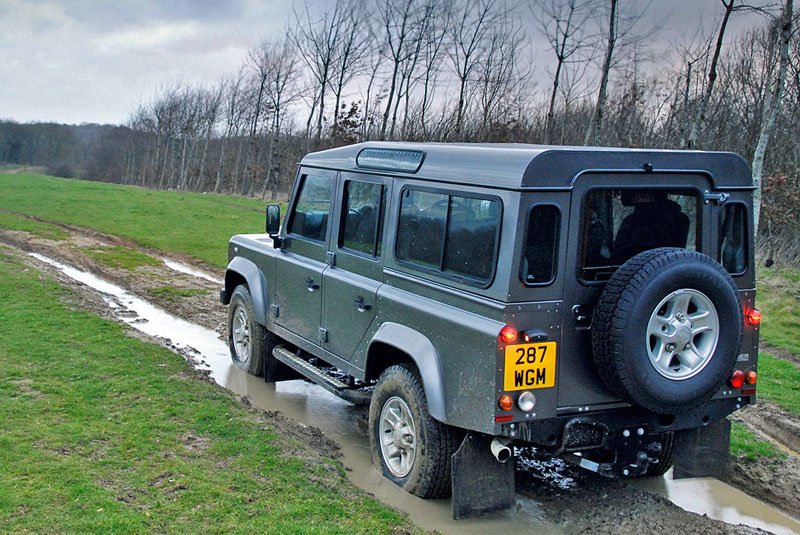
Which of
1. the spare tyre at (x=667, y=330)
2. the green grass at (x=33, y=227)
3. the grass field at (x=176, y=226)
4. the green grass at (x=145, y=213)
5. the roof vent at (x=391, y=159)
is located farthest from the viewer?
the green grass at (x=145, y=213)

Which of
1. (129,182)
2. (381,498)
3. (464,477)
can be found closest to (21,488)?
(381,498)

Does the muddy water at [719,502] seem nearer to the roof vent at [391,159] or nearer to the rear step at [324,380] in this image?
the rear step at [324,380]

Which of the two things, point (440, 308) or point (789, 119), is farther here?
point (789, 119)

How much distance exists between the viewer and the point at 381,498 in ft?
17.9

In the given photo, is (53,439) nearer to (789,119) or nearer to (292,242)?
(292,242)

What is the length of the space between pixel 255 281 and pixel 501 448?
392 cm

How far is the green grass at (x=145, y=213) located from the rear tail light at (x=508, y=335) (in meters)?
12.8

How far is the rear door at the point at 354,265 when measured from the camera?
5992mm

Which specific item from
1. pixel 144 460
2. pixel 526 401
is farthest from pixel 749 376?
pixel 144 460

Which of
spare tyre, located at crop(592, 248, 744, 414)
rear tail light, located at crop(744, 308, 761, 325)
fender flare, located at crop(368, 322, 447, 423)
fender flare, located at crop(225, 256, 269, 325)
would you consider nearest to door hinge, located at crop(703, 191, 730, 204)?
spare tyre, located at crop(592, 248, 744, 414)

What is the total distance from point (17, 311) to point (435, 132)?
1652 centimetres

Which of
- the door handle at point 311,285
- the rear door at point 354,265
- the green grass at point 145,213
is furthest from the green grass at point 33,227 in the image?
the rear door at point 354,265

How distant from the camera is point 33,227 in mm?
20781

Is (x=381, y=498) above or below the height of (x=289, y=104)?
below
